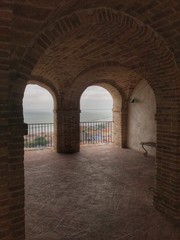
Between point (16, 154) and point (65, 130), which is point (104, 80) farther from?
point (16, 154)

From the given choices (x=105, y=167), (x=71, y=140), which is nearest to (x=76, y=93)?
(x=71, y=140)

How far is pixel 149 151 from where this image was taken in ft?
34.9

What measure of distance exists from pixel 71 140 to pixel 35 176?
434 cm

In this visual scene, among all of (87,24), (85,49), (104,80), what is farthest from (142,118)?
(87,24)

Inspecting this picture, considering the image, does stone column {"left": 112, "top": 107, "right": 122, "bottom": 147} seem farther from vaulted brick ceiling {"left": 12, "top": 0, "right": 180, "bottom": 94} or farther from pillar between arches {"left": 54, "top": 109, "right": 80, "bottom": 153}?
vaulted brick ceiling {"left": 12, "top": 0, "right": 180, "bottom": 94}

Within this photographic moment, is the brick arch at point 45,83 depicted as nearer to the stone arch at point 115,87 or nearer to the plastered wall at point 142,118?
the stone arch at point 115,87

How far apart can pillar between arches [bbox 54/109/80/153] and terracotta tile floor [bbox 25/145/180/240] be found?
2154mm

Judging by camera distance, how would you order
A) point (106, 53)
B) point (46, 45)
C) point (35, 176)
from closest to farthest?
1. point (46, 45)
2. point (106, 53)
3. point (35, 176)

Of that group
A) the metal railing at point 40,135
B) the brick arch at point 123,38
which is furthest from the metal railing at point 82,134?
the brick arch at point 123,38

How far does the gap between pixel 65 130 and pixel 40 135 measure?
3310 millimetres

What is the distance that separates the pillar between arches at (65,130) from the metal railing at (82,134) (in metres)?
2.16

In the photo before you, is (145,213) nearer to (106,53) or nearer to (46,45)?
(46,45)

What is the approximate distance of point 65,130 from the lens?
37.4ft

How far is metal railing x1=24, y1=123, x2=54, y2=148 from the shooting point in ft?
44.5
